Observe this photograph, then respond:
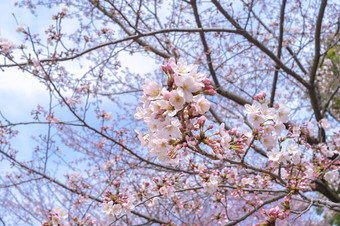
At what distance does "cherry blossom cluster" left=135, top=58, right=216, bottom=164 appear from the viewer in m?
1.20

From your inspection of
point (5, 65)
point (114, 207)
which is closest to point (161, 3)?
point (5, 65)

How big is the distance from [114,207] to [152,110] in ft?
4.24

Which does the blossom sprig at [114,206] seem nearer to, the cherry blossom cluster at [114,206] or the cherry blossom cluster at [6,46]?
the cherry blossom cluster at [114,206]

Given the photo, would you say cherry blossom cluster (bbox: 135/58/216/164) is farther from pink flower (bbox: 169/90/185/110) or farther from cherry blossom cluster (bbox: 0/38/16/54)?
cherry blossom cluster (bbox: 0/38/16/54)

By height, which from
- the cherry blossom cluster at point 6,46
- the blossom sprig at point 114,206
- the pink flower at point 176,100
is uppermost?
the cherry blossom cluster at point 6,46

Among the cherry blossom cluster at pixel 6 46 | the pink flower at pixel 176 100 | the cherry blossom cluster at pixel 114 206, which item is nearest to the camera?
the pink flower at pixel 176 100

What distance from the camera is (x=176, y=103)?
47.7 inches

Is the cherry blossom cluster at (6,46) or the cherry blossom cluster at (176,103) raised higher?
the cherry blossom cluster at (6,46)

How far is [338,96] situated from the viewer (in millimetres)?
7871

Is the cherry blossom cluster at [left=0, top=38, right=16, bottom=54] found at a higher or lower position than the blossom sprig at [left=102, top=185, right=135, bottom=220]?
higher

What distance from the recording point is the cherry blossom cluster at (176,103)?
120cm

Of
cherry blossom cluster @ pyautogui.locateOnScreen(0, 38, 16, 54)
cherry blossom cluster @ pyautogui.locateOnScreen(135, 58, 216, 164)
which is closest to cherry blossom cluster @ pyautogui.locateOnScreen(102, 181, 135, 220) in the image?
cherry blossom cluster @ pyautogui.locateOnScreen(135, 58, 216, 164)

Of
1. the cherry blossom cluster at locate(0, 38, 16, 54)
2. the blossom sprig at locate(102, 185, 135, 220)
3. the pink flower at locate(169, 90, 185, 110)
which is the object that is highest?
the cherry blossom cluster at locate(0, 38, 16, 54)

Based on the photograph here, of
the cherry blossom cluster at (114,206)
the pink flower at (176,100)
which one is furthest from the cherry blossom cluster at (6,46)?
the pink flower at (176,100)
